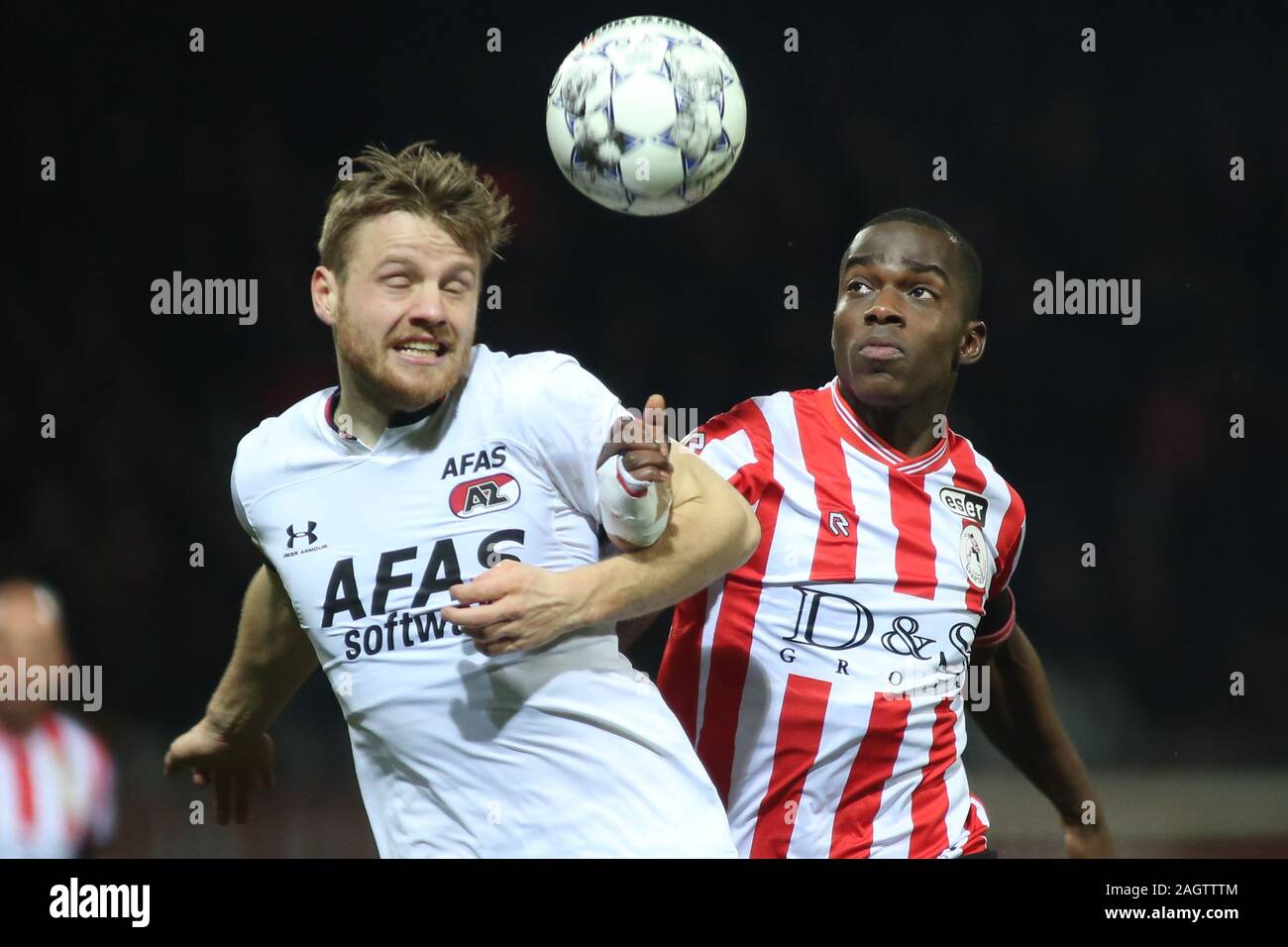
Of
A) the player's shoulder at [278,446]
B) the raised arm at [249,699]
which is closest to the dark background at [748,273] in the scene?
the raised arm at [249,699]

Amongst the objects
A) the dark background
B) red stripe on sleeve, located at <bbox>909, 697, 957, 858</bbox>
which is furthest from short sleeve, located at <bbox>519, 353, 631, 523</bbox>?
the dark background

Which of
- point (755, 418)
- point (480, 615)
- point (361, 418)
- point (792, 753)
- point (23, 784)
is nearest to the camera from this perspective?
point (480, 615)

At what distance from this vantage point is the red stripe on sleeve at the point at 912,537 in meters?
3.47

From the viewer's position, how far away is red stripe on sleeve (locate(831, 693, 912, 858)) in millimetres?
3357

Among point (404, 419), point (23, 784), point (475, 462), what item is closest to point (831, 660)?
point (475, 462)

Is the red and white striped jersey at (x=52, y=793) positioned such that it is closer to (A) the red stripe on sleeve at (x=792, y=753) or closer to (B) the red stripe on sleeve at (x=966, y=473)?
(A) the red stripe on sleeve at (x=792, y=753)

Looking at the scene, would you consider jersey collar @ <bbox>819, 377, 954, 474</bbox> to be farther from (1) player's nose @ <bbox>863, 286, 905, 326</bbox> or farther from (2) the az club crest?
(2) the az club crest

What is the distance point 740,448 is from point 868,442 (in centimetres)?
33

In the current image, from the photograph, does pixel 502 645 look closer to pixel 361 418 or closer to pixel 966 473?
pixel 361 418

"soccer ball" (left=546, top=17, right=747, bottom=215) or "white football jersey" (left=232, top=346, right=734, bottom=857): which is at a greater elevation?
"soccer ball" (left=546, top=17, right=747, bottom=215)

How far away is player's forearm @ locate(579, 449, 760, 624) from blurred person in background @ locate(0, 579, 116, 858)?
293 cm

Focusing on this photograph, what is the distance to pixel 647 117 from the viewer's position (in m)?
3.26

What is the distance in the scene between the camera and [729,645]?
134 inches
